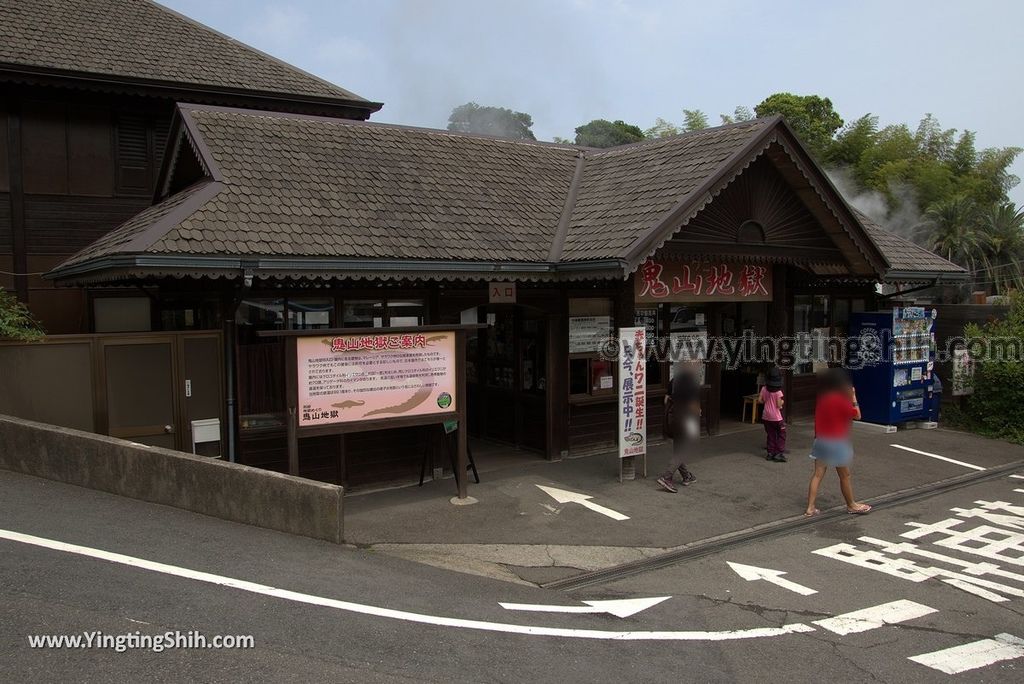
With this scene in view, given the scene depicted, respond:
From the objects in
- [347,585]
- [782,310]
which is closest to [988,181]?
[782,310]

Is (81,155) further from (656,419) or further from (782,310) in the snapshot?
(782,310)

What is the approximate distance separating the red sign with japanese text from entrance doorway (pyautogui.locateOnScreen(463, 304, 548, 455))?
5.64 feet

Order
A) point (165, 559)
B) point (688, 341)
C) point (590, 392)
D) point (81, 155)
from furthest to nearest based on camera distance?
point (81, 155)
point (688, 341)
point (590, 392)
point (165, 559)

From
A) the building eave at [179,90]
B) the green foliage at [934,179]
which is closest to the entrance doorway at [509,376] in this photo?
the building eave at [179,90]

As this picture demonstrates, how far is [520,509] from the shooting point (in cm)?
923

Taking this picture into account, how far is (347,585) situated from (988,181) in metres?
45.4

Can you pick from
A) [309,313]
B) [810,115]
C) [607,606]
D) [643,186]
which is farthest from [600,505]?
[810,115]

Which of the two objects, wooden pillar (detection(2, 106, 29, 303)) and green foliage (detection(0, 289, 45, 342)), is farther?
wooden pillar (detection(2, 106, 29, 303))

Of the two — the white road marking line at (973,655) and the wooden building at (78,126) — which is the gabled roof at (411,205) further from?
the white road marking line at (973,655)

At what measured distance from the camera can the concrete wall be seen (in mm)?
7594

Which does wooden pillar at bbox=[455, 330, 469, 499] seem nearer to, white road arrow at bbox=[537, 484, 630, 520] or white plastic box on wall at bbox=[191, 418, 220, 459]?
white road arrow at bbox=[537, 484, 630, 520]

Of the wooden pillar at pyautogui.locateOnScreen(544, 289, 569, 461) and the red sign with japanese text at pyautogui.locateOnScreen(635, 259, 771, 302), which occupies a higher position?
the red sign with japanese text at pyautogui.locateOnScreen(635, 259, 771, 302)

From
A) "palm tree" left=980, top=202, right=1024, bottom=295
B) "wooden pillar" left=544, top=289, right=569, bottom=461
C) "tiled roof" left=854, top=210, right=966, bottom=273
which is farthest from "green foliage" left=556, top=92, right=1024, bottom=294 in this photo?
"wooden pillar" left=544, top=289, right=569, bottom=461

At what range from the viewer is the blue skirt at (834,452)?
352 inches
